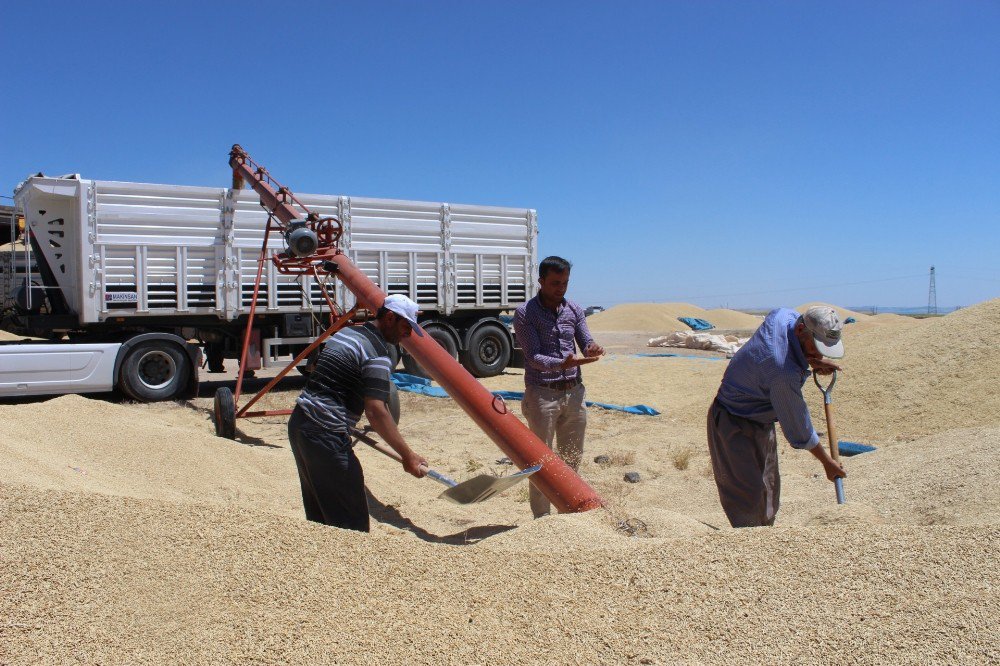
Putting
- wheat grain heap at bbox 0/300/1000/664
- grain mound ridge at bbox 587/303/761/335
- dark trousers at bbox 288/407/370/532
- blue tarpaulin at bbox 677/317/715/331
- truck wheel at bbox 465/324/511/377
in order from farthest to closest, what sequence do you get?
grain mound ridge at bbox 587/303/761/335, blue tarpaulin at bbox 677/317/715/331, truck wheel at bbox 465/324/511/377, dark trousers at bbox 288/407/370/532, wheat grain heap at bbox 0/300/1000/664

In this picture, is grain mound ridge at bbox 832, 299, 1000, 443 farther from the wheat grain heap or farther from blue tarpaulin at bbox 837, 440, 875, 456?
the wheat grain heap

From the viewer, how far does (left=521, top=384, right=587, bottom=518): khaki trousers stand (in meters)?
4.25

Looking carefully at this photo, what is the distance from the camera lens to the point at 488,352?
41.0ft

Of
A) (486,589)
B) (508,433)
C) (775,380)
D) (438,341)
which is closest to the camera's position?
(486,589)

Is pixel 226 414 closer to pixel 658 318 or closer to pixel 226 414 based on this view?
pixel 226 414

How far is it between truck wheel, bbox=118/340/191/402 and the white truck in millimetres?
13

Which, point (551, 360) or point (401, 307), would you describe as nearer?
point (401, 307)

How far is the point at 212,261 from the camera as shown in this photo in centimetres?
1000

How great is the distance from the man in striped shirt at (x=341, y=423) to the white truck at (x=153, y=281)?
16.6 feet

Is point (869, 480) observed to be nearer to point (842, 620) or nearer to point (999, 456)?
point (999, 456)

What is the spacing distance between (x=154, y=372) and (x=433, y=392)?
350 cm

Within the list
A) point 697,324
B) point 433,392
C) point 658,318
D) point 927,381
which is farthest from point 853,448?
point 658,318

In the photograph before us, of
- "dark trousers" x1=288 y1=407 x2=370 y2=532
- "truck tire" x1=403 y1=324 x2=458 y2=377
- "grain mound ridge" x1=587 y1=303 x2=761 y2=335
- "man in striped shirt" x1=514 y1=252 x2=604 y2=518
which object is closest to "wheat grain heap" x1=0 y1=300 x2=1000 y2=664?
"dark trousers" x1=288 y1=407 x2=370 y2=532

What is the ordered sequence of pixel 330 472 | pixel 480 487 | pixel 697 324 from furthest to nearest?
pixel 697 324 → pixel 480 487 → pixel 330 472
